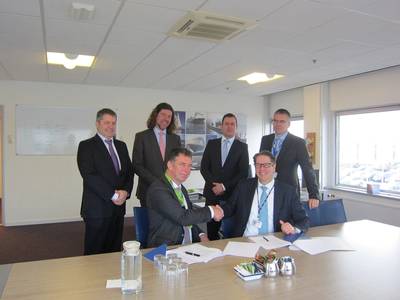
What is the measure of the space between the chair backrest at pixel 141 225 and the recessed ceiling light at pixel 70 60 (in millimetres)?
2692

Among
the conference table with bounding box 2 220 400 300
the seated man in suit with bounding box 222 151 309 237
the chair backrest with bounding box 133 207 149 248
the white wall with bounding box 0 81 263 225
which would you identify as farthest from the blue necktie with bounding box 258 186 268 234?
the white wall with bounding box 0 81 263 225

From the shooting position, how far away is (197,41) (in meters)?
3.51

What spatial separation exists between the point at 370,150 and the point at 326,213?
304cm

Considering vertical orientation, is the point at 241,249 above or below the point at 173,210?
below

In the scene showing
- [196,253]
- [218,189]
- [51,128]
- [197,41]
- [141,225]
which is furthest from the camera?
[51,128]

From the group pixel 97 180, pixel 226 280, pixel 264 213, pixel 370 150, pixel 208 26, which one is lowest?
pixel 226 280

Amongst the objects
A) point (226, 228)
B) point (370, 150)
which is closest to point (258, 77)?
point (370, 150)

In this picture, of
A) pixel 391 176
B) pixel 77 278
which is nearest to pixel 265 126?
pixel 391 176

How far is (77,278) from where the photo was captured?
1.57 m

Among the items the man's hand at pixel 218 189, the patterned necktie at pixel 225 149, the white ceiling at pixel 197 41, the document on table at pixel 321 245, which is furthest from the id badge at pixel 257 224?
the white ceiling at pixel 197 41

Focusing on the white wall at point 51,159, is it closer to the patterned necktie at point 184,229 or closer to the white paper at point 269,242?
the patterned necktie at point 184,229

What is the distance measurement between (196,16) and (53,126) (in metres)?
4.24

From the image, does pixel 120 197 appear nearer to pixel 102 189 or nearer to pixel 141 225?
pixel 102 189

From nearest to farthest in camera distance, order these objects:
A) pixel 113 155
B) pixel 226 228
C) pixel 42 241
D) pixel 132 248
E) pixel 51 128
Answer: pixel 132 248 < pixel 226 228 < pixel 113 155 < pixel 42 241 < pixel 51 128
